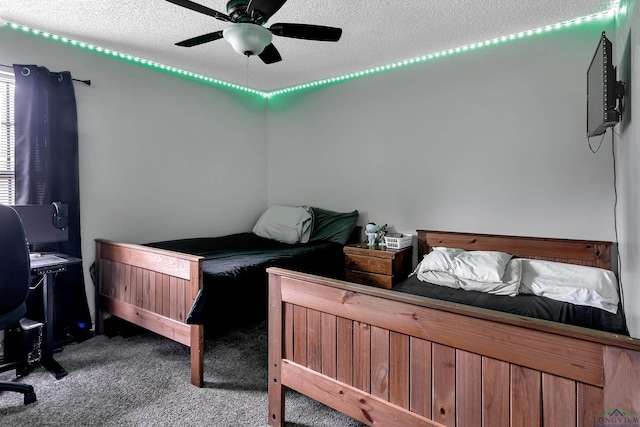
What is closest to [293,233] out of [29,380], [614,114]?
[29,380]

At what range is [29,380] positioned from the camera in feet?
7.00

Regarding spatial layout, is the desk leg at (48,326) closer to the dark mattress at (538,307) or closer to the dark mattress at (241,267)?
the dark mattress at (241,267)

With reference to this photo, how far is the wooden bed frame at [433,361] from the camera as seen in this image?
0.94 m

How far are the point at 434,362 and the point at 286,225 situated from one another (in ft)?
8.72

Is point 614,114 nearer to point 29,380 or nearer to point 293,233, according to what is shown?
point 293,233

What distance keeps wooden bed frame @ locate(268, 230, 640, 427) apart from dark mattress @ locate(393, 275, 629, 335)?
0.93 metres

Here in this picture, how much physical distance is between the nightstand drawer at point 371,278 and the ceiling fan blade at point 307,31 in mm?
1931

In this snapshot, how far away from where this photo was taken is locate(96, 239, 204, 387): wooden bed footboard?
2082 millimetres

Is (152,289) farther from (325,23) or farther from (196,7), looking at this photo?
(325,23)

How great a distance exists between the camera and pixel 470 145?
3053mm

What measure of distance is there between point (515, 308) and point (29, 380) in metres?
2.87

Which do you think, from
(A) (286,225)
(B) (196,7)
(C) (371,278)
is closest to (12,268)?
(B) (196,7)

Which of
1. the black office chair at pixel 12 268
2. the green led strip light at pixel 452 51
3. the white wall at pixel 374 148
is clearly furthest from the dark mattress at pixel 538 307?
the black office chair at pixel 12 268

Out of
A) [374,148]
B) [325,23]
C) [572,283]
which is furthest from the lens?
[374,148]
